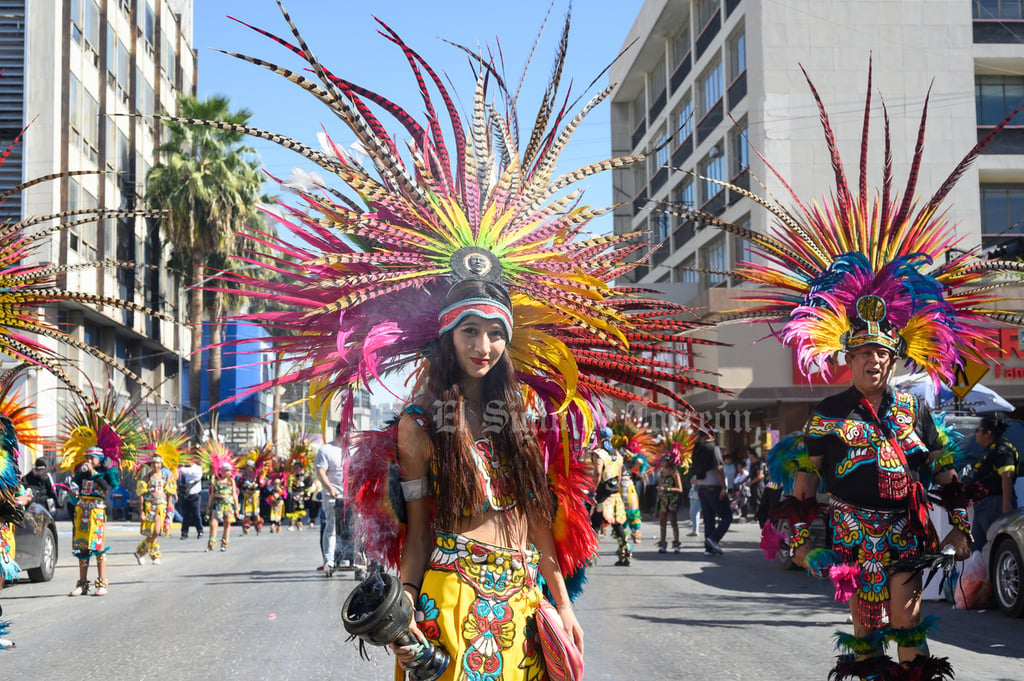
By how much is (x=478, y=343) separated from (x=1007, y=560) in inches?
315

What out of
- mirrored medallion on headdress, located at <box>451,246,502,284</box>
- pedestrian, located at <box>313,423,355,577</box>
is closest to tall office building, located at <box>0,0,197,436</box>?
pedestrian, located at <box>313,423,355,577</box>

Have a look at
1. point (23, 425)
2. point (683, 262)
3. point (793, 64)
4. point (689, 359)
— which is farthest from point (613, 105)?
point (689, 359)

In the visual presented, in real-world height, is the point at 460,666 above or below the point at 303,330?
below

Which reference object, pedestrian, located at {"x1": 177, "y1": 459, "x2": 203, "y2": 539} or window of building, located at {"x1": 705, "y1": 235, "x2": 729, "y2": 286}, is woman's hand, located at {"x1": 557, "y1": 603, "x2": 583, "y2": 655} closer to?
pedestrian, located at {"x1": 177, "y1": 459, "x2": 203, "y2": 539}

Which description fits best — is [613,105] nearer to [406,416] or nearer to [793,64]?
[793,64]

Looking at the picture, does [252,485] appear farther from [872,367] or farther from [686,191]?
[872,367]

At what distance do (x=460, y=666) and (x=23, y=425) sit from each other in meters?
7.09

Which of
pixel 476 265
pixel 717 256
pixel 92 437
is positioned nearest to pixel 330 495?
pixel 92 437

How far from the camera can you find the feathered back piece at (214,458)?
23159 mm

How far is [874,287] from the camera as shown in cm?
621

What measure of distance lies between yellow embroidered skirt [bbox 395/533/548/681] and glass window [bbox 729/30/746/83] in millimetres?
30969

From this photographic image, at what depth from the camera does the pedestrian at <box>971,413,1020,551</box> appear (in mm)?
11047

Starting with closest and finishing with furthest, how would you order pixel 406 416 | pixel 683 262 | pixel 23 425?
pixel 406 416, pixel 23 425, pixel 683 262

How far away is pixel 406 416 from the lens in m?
3.78
